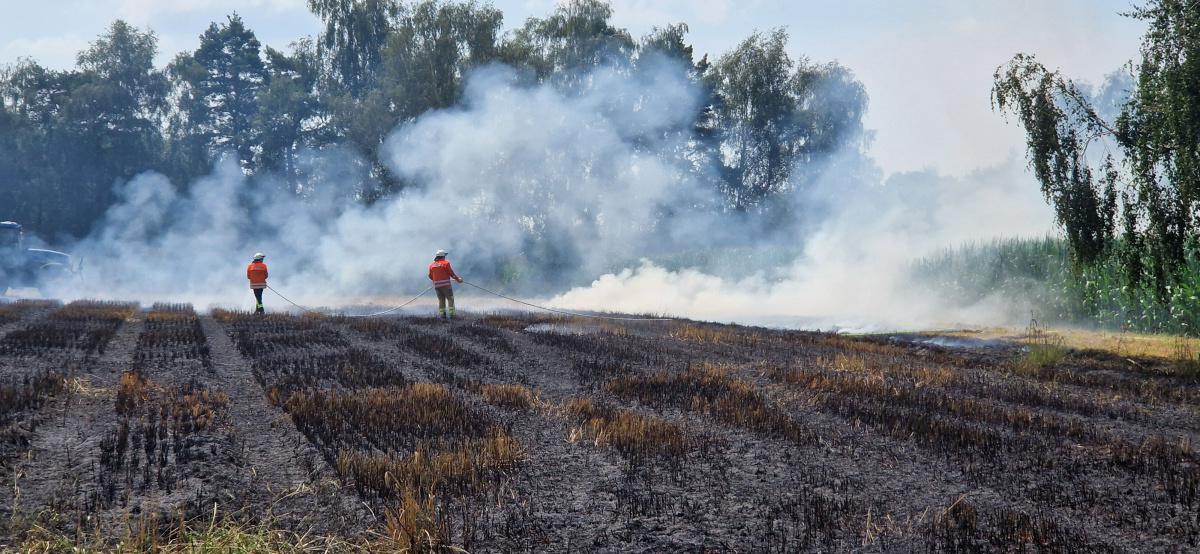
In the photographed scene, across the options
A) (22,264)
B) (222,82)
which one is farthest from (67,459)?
(222,82)

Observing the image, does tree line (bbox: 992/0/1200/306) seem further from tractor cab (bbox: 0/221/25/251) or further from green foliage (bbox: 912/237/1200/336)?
tractor cab (bbox: 0/221/25/251)

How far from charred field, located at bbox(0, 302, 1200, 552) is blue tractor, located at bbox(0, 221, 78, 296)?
20519 millimetres

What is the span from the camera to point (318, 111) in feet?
149

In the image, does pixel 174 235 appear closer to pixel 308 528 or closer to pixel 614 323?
pixel 614 323

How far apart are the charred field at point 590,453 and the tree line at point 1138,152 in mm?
1939

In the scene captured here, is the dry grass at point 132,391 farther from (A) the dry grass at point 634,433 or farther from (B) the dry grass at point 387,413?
(A) the dry grass at point 634,433

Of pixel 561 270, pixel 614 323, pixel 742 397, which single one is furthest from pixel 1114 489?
pixel 561 270

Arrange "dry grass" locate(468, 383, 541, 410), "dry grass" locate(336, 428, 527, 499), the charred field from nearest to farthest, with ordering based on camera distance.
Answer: the charred field, "dry grass" locate(336, 428, 527, 499), "dry grass" locate(468, 383, 541, 410)

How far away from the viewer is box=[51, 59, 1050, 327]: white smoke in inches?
1281

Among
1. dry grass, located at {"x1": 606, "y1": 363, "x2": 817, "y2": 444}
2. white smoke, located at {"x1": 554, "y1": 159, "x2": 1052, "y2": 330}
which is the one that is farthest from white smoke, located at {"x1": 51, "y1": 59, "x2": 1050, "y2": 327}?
dry grass, located at {"x1": 606, "y1": 363, "x2": 817, "y2": 444}

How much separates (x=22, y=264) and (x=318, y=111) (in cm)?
1872

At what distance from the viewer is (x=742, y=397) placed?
8953mm

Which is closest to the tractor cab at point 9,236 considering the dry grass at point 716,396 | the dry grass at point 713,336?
the dry grass at point 713,336

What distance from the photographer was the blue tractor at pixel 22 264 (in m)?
28.9
